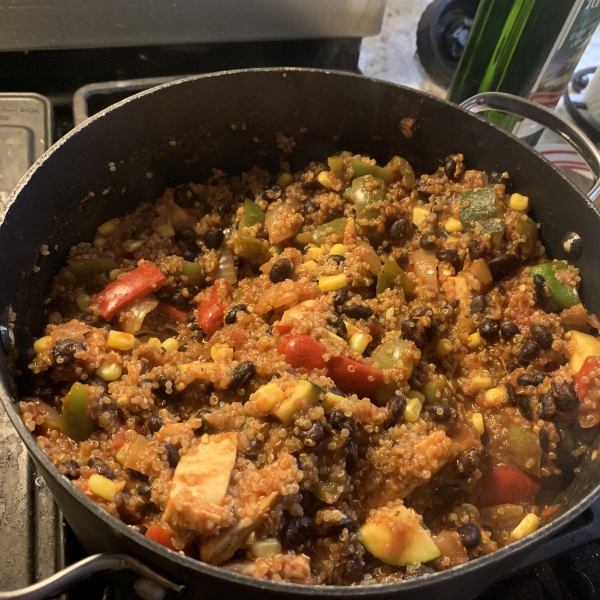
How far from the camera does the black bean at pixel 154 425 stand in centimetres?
169

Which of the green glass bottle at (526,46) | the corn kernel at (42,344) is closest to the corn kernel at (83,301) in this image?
the corn kernel at (42,344)

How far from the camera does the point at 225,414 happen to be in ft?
5.53

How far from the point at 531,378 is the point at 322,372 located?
0.67 meters

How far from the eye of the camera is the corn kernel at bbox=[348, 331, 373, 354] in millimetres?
1867

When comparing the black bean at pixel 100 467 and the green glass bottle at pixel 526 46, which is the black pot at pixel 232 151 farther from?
the green glass bottle at pixel 526 46

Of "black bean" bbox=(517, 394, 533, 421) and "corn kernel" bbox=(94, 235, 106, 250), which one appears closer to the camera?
"black bean" bbox=(517, 394, 533, 421)

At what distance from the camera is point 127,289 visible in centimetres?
203

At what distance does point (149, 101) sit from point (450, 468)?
1.54m

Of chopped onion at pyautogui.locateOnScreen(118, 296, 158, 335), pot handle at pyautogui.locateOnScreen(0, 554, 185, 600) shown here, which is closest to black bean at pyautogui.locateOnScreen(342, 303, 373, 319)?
chopped onion at pyautogui.locateOnScreen(118, 296, 158, 335)

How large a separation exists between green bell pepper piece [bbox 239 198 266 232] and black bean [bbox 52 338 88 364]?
755mm

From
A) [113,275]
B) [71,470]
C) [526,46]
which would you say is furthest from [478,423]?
[526,46]

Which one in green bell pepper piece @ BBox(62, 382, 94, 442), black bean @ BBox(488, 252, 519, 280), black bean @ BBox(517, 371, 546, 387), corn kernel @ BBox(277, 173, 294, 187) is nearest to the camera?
green bell pepper piece @ BBox(62, 382, 94, 442)

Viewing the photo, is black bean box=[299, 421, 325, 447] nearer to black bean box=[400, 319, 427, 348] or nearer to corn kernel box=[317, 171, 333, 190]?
black bean box=[400, 319, 427, 348]

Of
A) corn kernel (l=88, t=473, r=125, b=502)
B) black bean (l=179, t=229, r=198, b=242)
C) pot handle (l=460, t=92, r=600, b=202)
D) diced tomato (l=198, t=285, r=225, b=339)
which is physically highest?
pot handle (l=460, t=92, r=600, b=202)
